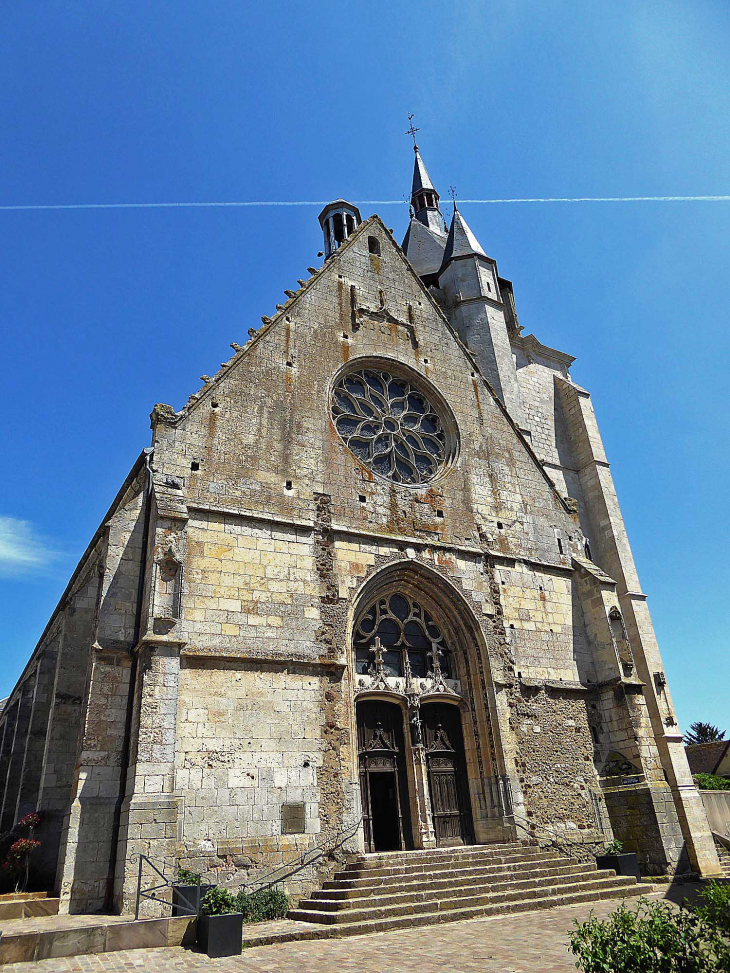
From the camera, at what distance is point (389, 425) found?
14312 millimetres

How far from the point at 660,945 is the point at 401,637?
8.59 metres

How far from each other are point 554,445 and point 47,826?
15195 millimetres

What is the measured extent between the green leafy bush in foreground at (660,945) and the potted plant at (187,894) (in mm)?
4966

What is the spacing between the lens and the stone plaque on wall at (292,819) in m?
9.37

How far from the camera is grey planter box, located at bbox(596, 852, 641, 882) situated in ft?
35.4

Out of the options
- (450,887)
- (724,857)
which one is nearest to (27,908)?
(450,887)

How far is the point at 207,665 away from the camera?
9.67m

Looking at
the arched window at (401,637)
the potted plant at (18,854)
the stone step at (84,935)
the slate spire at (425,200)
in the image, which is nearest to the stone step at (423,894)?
the stone step at (84,935)

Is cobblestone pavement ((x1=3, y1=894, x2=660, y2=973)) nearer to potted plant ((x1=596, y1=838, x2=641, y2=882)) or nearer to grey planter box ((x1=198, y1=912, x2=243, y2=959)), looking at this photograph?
grey planter box ((x1=198, y1=912, x2=243, y2=959))

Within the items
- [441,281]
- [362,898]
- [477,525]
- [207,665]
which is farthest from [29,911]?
[441,281]

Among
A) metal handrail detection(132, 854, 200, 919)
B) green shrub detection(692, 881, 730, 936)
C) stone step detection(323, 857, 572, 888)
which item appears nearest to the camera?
green shrub detection(692, 881, 730, 936)

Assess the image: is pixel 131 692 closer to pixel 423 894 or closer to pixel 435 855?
pixel 423 894

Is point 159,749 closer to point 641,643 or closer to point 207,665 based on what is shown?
point 207,665

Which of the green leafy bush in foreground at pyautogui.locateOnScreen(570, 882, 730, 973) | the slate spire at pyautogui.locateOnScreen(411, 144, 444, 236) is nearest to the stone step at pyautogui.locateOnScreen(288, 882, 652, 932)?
the green leafy bush in foreground at pyautogui.locateOnScreen(570, 882, 730, 973)
